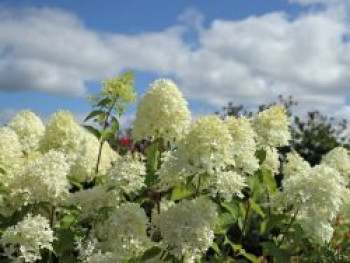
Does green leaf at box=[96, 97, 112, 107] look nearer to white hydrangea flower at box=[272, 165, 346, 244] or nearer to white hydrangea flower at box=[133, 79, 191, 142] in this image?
white hydrangea flower at box=[133, 79, 191, 142]

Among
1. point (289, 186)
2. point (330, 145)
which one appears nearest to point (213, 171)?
point (289, 186)

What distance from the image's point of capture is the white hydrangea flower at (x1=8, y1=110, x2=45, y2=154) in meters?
6.57

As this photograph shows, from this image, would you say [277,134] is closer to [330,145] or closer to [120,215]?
[120,215]

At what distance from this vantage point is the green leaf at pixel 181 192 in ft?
15.0

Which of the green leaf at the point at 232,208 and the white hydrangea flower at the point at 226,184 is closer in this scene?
the white hydrangea flower at the point at 226,184

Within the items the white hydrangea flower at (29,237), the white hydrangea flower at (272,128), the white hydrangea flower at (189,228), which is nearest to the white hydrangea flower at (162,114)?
the white hydrangea flower at (272,128)

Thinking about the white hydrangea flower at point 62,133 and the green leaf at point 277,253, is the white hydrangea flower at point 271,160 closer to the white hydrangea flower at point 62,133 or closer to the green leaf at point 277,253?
the green leaf at point 277,253

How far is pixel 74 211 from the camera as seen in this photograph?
479cm

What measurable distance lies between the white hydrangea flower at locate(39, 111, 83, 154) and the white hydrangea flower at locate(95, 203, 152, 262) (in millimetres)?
1250

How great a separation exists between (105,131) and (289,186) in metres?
1.42

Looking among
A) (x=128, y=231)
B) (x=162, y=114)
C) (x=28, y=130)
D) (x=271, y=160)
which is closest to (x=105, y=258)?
(x=128, y=231)

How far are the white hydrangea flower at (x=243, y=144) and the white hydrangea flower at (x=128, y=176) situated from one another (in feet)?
2.11

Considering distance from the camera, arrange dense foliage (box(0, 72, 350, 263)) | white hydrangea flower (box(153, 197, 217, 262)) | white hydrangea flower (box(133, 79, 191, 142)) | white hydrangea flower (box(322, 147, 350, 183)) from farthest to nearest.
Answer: white hydrangea flower (box(322, 147, 350, 183))
white hydrangea flower (box(133, 79, 191, 142))
dense foliage (box(0, 72, 350, 263))
white hydrangea flower (box(153, 197, 217, 262))

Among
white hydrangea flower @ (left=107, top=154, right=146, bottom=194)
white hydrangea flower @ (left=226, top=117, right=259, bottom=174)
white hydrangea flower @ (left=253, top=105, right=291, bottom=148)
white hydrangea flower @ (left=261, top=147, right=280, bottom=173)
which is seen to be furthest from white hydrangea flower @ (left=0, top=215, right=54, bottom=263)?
white hydrangea flower @ (left=261, top=147, right=280, bottom=173)
